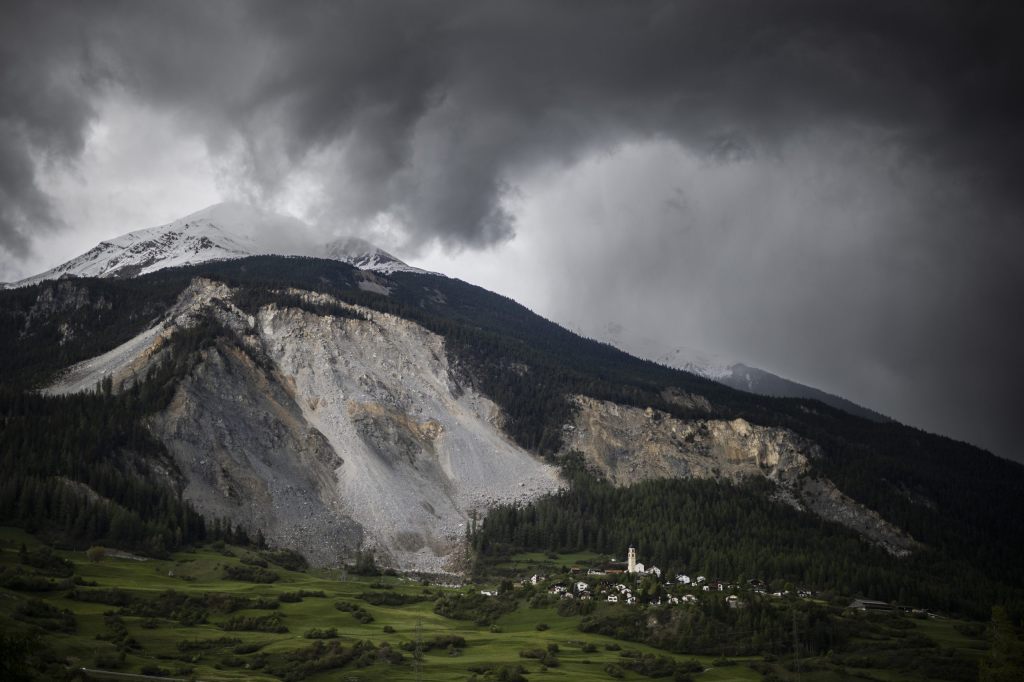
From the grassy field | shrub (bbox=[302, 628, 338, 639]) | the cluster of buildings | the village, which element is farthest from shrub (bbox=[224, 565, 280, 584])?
the cluster of buildings

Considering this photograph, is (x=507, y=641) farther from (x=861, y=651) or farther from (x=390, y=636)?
(x=861, y=651)

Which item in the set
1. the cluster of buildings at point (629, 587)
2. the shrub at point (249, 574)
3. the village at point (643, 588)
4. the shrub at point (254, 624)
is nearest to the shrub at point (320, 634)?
the shrub at point (254, 624)

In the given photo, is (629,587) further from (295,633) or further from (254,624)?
(254,624)

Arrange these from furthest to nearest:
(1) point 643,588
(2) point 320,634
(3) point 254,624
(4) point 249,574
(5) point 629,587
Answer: (5) point 629,587
(4) point 249,574
(1) point 643,588
(3) point 254,624
(2) point 320,634

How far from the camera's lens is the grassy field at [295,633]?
99.4 m

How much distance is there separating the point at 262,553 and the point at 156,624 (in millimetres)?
53613

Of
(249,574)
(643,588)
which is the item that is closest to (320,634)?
(249,574)

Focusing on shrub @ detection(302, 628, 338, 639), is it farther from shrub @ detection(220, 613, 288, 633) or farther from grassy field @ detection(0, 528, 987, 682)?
shrub @ detection(220, 613, 288, 633)

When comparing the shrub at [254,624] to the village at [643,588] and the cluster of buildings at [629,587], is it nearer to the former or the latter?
the village at [643,588]

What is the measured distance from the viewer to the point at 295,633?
4648 inches

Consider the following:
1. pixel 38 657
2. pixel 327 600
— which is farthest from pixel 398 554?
pixel 38 657

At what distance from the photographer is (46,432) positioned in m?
178

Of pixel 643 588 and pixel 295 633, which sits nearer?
pixel 295 633

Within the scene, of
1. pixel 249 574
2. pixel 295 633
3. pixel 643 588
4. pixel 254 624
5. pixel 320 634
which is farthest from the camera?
pixel 249 574
